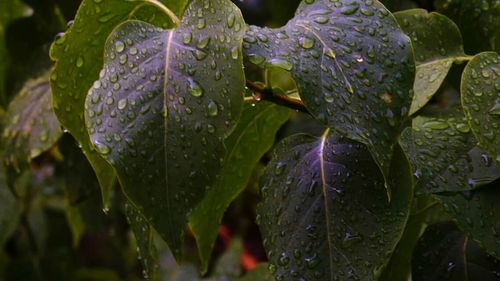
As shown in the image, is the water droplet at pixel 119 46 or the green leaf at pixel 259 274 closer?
the water droplet at pixel 119 46

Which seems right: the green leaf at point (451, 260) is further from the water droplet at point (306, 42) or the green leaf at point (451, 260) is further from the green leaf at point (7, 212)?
the green leaf at point (7, 212)

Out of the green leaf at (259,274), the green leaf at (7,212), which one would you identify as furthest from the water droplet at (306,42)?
the green leaf at (7,212)

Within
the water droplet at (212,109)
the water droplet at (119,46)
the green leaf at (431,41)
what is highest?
the water droplet at (119,46)

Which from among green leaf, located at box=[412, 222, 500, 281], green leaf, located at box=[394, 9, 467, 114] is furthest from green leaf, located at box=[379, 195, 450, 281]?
green leaf, located at box=[394, 9, 467, 114]

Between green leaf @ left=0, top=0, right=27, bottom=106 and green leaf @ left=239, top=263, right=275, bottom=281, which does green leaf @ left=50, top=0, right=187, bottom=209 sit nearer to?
green leaf @ left=239, top=263, right=275, bottom=281

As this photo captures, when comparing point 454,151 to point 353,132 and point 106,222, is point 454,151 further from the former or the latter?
point 106,222

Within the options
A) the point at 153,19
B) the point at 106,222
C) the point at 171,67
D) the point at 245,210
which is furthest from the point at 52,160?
the point at 171,67

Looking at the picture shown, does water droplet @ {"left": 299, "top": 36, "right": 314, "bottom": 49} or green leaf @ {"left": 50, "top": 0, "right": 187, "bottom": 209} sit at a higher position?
water droplet @ {"left": 299, "top": 36, "right": 314, "bottom": 49}

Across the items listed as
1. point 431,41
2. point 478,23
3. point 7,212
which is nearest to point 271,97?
point 431,41
